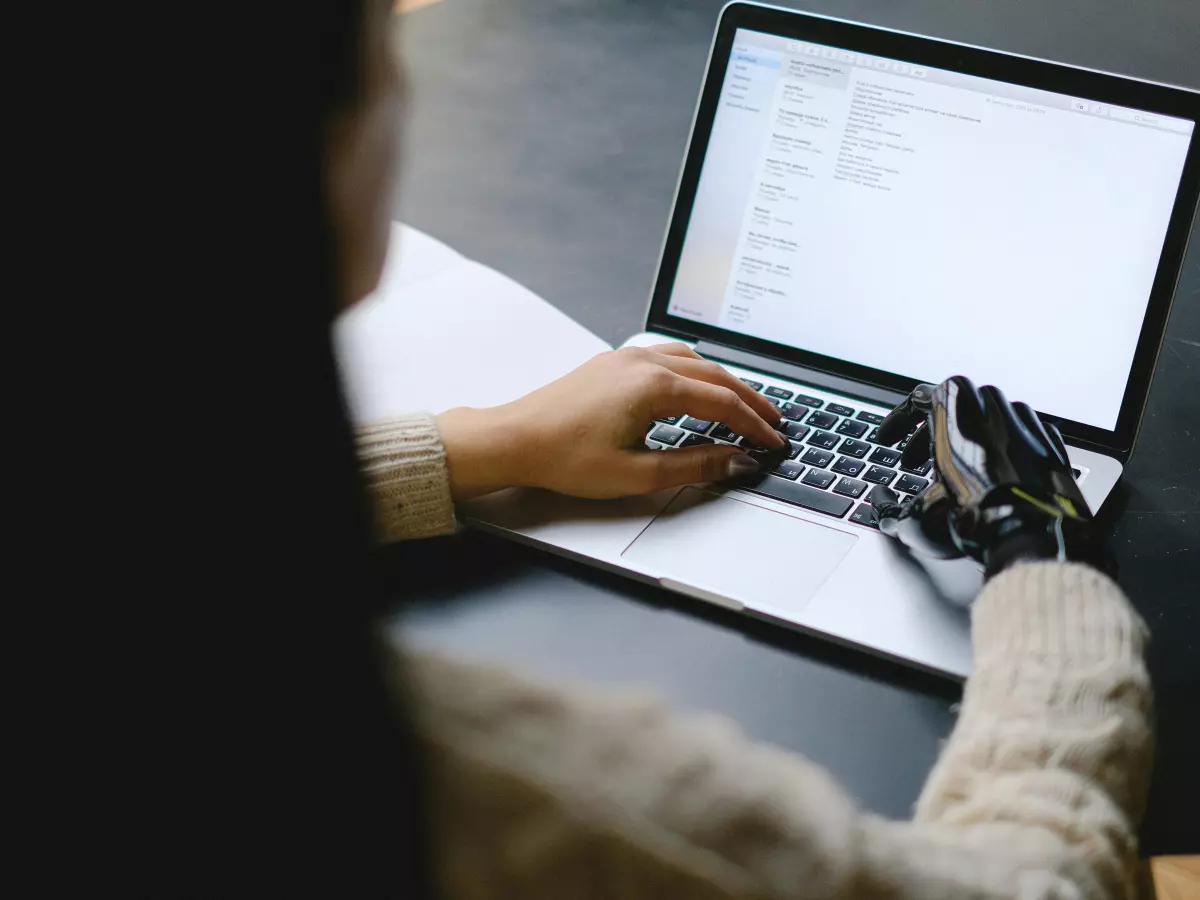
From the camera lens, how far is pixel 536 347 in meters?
0.93

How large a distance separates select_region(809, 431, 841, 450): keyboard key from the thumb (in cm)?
7

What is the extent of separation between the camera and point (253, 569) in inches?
11.1

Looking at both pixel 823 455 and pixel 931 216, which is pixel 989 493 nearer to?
pixel 823 455

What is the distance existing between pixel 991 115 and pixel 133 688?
743mm

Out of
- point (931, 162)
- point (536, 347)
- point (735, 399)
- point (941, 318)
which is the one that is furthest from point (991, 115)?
point (536, 347)

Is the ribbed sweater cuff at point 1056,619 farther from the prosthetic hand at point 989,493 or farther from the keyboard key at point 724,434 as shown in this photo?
the keyboard key at point 724,434

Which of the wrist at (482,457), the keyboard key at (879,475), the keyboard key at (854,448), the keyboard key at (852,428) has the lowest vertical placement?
the wrist at (482,457)

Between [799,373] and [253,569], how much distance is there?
2.27 ft

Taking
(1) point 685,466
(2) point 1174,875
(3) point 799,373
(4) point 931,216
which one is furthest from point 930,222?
(2) point 1174,875

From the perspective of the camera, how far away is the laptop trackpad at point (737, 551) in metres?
0.68

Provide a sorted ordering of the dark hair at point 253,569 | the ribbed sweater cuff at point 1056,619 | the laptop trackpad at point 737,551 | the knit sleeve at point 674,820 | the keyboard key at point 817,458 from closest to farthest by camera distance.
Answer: the dark hair at point 253,569, the knit sleeve at point 674,820, the ribbed sweater cuff at point 1056,619, the laptop trackpad at point 737,551, the keyboard key at point 817,458

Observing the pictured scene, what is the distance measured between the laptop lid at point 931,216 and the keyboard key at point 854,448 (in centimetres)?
8

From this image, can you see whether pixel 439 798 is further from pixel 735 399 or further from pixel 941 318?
pixel 941 318

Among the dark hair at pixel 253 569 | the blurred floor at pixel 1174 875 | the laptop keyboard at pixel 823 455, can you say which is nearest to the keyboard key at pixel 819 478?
the laptop keyboard at pixel 823 455
